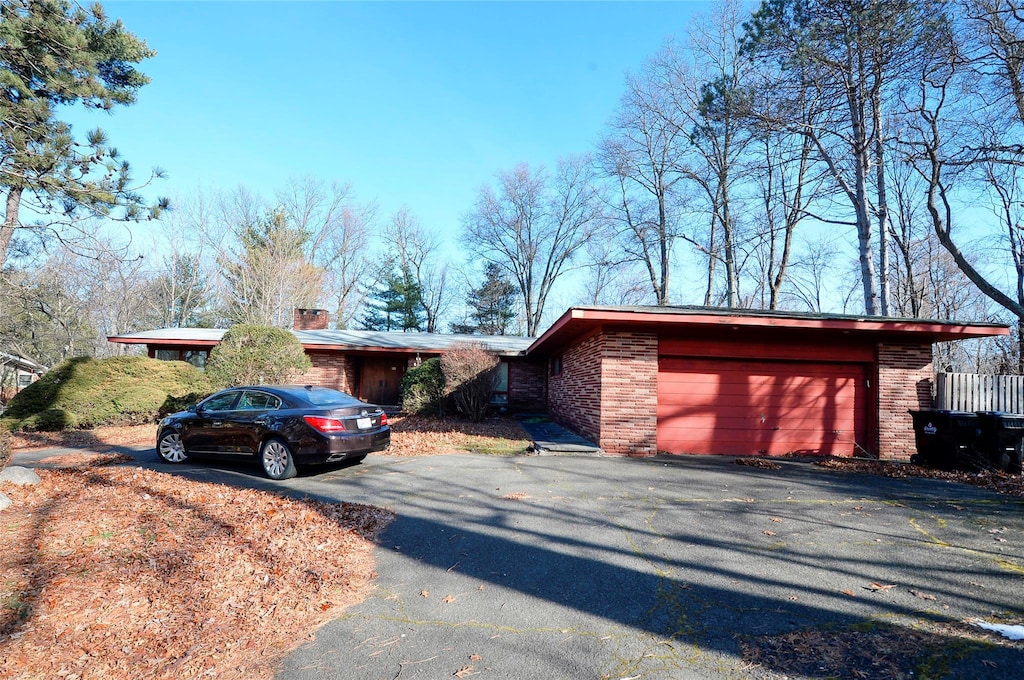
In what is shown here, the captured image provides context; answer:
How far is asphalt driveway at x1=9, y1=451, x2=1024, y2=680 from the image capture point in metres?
2.86

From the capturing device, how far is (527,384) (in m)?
19.4

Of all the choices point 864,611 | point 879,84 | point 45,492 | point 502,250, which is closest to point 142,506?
point 45,492

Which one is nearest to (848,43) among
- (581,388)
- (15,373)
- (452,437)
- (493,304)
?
(581,388)

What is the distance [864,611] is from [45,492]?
777cm

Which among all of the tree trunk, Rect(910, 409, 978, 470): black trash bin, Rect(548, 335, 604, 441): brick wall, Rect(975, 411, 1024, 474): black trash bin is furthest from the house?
Rect(975, 411, 1024, 474): black trash bin

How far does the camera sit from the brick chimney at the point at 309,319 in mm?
22938

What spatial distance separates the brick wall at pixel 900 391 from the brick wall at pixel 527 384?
35.3 feet

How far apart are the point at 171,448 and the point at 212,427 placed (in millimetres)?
1159

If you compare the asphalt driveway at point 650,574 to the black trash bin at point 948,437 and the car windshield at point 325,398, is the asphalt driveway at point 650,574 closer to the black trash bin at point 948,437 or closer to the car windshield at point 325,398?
the car windshield at point 325,398

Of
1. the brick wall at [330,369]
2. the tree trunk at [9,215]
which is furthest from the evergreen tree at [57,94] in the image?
the brick wall at [330,369]

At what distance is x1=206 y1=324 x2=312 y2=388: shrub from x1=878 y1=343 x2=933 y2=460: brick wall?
14075 mm

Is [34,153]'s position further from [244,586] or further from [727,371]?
[727,371]

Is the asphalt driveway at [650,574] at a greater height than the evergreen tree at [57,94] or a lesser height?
lesser

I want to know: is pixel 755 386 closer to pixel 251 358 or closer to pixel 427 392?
pixel 427 392
